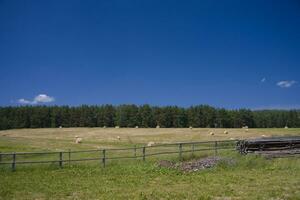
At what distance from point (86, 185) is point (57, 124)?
134m

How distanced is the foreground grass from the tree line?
116774mm

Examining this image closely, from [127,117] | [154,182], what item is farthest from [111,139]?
[127,117]

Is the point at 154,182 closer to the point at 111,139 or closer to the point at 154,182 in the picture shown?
the point at 154,182

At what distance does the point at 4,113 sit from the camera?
155000 mm

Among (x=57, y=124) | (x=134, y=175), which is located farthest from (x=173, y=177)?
(x=57, y=124)

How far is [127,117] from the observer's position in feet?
483

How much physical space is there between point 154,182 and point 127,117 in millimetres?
128659

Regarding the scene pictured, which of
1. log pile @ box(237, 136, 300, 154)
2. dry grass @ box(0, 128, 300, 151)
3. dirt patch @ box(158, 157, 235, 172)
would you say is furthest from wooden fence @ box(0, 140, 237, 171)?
dry grass @ box(0, 128, 300, 151)

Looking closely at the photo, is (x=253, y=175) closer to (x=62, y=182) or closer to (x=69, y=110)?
(x=62, y=182)

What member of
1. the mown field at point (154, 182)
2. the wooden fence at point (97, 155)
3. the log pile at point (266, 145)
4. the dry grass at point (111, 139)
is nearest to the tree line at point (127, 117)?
the dry grass at point (111, 139)

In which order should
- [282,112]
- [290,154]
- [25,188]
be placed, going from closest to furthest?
[25,188], [290,154], [282,112]

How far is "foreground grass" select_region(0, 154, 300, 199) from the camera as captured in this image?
48.8 ft

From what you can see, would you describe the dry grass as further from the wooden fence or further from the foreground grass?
the foreground grass

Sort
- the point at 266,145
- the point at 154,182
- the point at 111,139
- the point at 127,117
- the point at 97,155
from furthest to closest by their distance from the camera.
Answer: the point at 127,117
the point at 111,139
the point at 97,155
the point at 266,145
the point at 154,182
